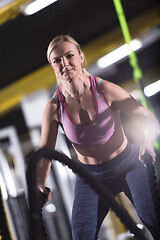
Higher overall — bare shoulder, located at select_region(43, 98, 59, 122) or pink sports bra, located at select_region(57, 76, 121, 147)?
bare shoulder, located at select_region(43, 98, 59, 122)

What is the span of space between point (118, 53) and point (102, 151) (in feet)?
1.02

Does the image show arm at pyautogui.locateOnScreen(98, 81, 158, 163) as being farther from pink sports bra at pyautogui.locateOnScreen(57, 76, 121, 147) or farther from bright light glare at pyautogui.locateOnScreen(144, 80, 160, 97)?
bright light glare at pyautogui.locateOnScreen(144, 80, 160, 97)

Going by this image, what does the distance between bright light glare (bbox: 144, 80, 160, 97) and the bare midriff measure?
0.70ft

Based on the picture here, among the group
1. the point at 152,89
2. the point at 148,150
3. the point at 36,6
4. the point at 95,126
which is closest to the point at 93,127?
the point at 95,126

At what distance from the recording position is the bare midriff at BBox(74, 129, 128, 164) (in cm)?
70

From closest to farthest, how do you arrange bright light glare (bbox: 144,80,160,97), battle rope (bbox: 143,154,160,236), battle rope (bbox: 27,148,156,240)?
battle rope (bbox: 27,148,156,240)
battle rope (bbox: 143,154,160,236)
bright light glare (bbox: 144,80,160,97)

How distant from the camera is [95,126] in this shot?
2.26 feet

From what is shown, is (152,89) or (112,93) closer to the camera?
(112,93)

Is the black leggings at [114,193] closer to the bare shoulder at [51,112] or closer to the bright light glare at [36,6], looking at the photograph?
the bare shoulder at [51,112]

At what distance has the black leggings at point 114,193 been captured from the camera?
2.15ft

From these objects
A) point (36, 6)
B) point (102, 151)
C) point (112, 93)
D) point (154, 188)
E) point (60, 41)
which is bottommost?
point (154, 188)

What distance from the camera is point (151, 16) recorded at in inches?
36.4

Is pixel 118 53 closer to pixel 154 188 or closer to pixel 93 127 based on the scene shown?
pixel 93 127

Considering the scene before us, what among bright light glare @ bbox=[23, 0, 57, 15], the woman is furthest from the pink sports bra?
bright light glare @ bbox=[23, 0, 57, 15]
